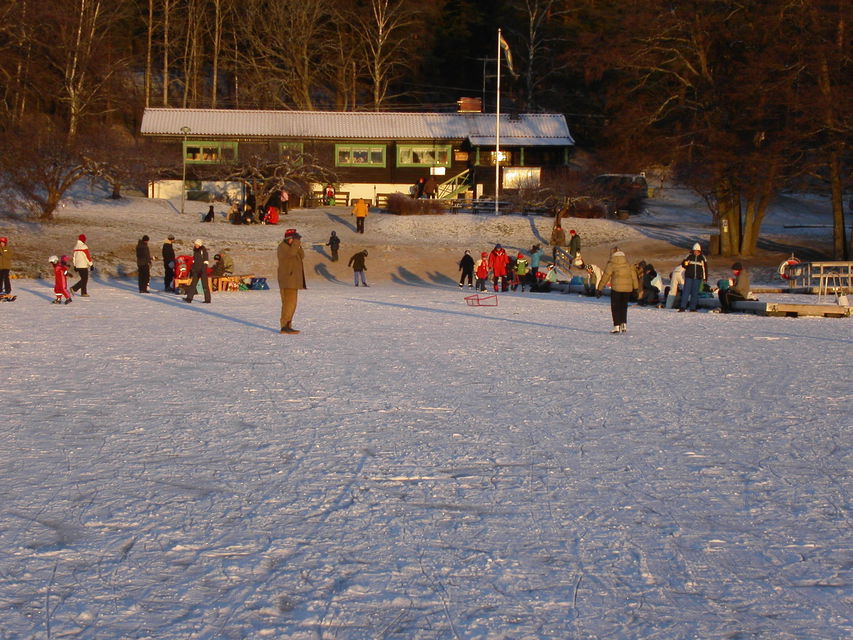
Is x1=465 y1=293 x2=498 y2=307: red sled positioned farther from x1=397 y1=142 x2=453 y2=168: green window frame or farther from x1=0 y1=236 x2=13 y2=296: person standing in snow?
x1=397 y1=142 x2=453 y2=168: green window frame

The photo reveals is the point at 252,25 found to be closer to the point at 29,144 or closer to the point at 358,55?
the point at 358,55

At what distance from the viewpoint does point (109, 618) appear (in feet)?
14.9

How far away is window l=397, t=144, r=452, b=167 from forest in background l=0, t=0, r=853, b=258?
17.3ft

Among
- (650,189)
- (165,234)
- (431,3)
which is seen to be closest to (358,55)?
(431,3)

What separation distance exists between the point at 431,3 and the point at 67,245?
41.2 m

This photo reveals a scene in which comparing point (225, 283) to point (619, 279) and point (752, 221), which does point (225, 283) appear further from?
point (752, 221)

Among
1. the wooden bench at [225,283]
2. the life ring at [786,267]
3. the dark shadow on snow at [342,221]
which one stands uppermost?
the dark shadow on snow at [342,221]

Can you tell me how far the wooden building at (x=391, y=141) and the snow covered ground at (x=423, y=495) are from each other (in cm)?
4077

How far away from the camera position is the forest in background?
109 ft

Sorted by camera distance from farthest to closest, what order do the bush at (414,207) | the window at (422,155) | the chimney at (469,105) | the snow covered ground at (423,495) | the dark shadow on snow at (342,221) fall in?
the chimney at (469,105) < the window at (422,155) < the bush at (414,207) < the dark shadow on snow at (342,221) < the snow covered ground at (423,495)

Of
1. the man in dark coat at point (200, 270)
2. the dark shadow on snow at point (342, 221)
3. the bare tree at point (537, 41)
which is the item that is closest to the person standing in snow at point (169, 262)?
the man in dark coat at point (200, 270)

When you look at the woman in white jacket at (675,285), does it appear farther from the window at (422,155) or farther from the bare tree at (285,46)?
the bare tree at (285,46)

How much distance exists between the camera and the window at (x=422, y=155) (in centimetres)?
5528

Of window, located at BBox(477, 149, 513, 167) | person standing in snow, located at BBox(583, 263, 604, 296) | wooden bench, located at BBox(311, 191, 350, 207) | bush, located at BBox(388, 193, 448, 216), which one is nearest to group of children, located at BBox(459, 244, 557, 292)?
person standing in snow, located at BBox(583, 263, 604, 296)
